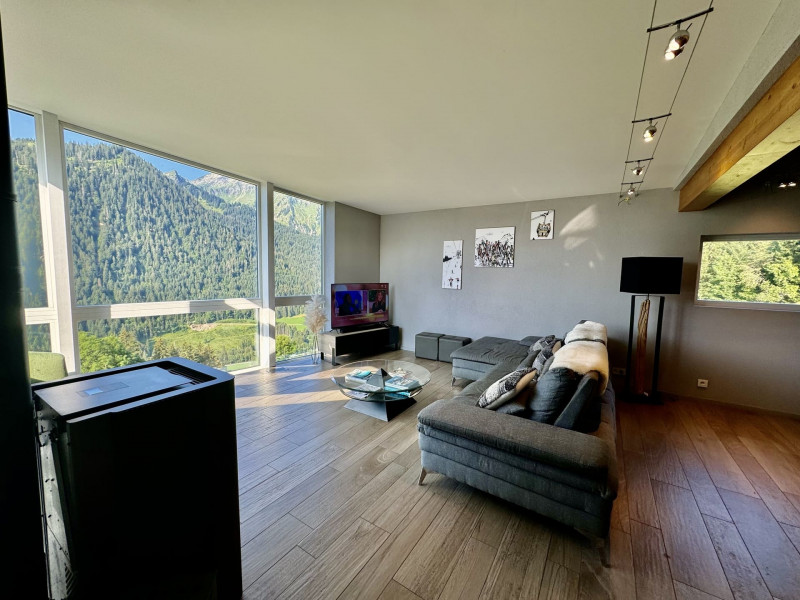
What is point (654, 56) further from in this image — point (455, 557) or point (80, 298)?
point (80, 298)

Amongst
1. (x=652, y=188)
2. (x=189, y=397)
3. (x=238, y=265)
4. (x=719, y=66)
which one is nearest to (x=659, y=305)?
(x=652, y=188)

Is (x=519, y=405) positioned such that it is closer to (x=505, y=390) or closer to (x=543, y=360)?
(x=505, y=390)

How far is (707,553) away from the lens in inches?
64.9

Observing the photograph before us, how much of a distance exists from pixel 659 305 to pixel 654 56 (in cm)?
308

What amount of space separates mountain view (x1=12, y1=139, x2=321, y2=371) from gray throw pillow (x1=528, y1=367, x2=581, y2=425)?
143 inches

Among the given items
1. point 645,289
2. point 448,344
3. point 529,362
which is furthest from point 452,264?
point 645,289

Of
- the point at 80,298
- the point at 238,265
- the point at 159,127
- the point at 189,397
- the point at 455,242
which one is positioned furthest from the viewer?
the point at 455,242

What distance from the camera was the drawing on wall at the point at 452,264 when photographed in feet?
17.5

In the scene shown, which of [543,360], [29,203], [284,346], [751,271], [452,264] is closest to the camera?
[29,203]

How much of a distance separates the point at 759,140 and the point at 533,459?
2263 millimetres

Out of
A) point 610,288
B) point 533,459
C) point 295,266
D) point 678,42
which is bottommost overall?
→ point 533,459

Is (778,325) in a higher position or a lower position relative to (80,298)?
lower

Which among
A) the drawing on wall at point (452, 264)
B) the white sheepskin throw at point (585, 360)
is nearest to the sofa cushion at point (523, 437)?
the white sheepskin throw at point (585, 360)

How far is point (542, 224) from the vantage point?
459 cm
